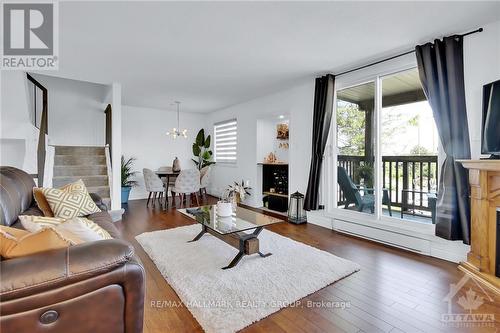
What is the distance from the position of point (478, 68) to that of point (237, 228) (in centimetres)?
303

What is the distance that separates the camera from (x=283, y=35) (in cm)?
265

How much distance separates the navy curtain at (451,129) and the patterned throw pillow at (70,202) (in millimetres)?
3885

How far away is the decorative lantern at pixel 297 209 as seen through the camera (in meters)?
4.32

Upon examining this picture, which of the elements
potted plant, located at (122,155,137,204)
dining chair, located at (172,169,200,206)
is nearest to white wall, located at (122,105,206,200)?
potted plant, located at (122,155,137,204)

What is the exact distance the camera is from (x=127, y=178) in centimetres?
619

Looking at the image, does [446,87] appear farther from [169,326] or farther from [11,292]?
[11,292]

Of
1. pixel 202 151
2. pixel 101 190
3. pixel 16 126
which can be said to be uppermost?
pixel 16 126

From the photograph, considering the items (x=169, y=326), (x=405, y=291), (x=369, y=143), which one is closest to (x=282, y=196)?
(x=369, y=143)

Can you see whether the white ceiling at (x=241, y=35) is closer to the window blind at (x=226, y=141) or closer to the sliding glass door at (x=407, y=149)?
the sliding glass door at (x=407, y=149)

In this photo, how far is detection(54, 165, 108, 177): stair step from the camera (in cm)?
494

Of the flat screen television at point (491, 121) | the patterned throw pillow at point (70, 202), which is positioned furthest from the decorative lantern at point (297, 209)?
the patterned throw pillow at point (70, 202)

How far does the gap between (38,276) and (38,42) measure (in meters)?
3.07

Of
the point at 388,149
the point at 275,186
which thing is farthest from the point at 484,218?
the point at 275,186

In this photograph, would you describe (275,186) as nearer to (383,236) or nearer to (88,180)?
(383,236)
